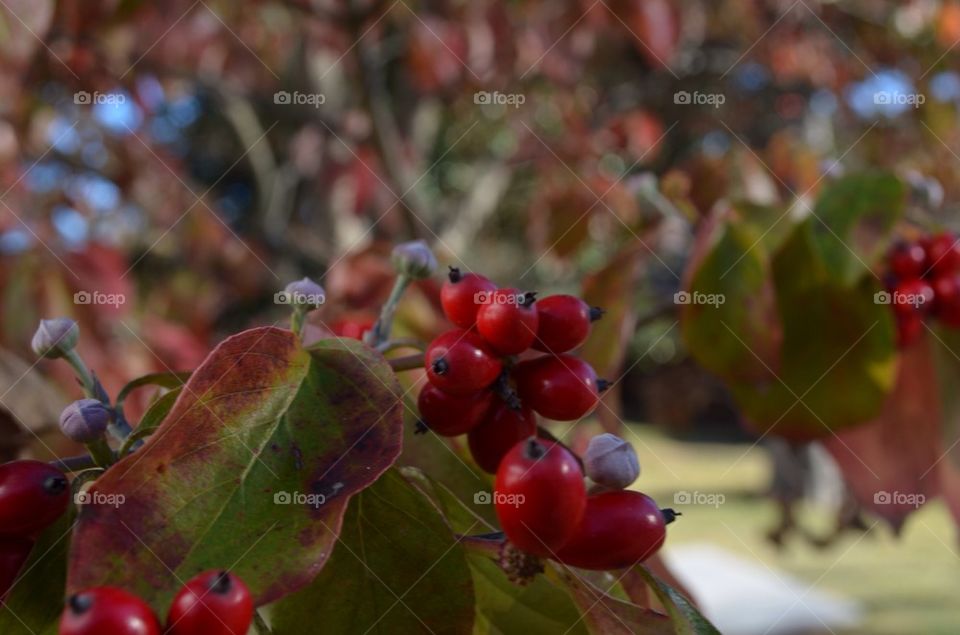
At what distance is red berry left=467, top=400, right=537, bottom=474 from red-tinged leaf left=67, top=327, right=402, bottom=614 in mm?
77

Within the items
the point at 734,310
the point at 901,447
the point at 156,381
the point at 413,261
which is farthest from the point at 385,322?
the point at 901,447

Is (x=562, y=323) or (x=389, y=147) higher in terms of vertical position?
(x=389, y=147)

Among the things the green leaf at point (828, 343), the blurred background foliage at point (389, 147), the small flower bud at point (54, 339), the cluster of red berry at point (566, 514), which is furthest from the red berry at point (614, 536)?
the green leaf at point (828, 343)

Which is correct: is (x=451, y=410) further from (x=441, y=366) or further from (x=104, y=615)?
(x=104, y=615)

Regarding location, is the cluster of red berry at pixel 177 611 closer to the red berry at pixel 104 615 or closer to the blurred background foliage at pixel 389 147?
the red berry at pixel 104 615

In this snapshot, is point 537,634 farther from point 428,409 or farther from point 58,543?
point 58,543

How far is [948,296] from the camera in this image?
947 mm

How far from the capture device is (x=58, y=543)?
45 cm

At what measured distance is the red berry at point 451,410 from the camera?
0.50 metres

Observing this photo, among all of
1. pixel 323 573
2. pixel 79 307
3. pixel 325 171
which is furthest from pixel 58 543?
pixel 325 171

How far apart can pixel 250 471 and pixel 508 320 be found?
0.51 ft

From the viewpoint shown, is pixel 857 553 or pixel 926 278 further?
pixel 857 553

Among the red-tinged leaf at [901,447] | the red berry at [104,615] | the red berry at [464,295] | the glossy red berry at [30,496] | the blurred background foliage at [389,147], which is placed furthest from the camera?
the blurred background foliage at [389,147]

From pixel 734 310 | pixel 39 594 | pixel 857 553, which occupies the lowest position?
pixel 39 594
